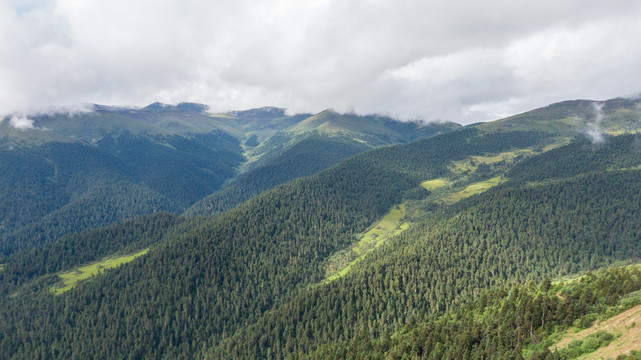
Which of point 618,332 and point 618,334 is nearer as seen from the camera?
point 618,334

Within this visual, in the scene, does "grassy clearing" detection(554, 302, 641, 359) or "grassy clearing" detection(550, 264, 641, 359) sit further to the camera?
"grassy clearing" detection(550, 264, 641, 359)

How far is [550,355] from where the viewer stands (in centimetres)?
6438

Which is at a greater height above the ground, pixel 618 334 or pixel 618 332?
pixel 618 334

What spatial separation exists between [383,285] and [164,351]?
13713 centimetres

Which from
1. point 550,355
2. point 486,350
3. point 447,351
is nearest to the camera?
point 550,355

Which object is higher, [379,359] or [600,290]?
[600,290]

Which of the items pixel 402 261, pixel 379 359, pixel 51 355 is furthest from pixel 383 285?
pixel 51 355

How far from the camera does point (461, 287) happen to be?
17662 centimetres

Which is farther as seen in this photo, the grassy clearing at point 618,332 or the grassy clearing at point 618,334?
the grassy clearing at point 618,332

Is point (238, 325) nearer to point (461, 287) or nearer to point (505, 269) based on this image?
point (461, 287)

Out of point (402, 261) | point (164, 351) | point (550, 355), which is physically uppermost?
point (550, 355)

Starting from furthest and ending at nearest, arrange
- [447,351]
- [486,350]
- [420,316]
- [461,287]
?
[461,287], [420,316], [447,351], [486,350]

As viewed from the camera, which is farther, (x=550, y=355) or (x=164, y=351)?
(x=164, y=351)

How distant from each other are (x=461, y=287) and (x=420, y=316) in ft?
157
